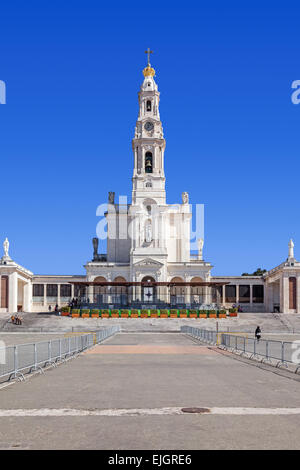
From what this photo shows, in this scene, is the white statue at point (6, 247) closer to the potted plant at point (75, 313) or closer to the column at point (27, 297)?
the column at point (27, 297)

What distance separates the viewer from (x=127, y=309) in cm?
7206

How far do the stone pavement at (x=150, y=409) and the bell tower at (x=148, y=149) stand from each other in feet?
237

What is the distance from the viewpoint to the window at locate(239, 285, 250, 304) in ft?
320

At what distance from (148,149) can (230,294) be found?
89.6ft

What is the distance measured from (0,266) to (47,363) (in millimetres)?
61232

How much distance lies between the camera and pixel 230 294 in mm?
98062

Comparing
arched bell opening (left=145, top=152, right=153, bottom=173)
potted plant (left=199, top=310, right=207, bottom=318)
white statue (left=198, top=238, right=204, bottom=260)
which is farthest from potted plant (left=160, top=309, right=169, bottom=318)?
arched bell opening (left=145, top=152, right=153, bottom=173)

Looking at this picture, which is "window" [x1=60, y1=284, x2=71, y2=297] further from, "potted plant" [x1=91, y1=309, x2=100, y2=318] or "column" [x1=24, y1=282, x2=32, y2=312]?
"potted plant" [x1=91, y1=309, x2=100, y2=318]

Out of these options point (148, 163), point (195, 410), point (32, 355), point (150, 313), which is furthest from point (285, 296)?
point (195, 410)

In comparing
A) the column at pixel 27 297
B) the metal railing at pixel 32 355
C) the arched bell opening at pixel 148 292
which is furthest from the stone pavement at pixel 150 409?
the column at pixel 27 297

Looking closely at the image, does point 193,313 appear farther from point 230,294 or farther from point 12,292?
point 230,294
